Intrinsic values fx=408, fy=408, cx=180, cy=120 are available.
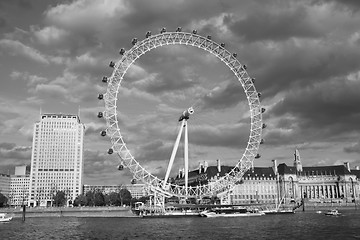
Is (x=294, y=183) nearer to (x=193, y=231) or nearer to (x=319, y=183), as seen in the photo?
(x=319, y=183)

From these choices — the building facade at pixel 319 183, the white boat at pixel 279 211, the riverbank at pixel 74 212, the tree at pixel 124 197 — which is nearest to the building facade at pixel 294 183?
the building facade at pixel 319 183

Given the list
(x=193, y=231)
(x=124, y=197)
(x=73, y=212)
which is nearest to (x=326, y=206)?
(x=124, y=197)

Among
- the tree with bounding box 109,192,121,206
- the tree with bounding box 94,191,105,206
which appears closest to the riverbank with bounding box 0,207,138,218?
the tree with bounding box 94,191,105,206

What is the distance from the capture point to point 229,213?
10138 cm

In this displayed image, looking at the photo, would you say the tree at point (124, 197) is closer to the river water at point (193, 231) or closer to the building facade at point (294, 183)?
the building facade at point (294, 183)

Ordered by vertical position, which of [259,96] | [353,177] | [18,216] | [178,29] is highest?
[178,29]

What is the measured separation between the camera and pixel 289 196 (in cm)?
16738

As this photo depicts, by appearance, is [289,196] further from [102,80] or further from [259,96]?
[102,80]

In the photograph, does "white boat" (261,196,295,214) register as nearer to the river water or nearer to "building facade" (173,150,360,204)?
"building facade" (173,150,360,204)

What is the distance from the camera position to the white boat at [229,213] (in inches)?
3841

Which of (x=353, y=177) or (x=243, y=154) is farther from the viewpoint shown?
(x=353, y=177)

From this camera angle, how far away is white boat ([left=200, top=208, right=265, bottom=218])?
3841 inches

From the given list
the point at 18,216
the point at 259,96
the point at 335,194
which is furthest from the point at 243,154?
the point at 335,194

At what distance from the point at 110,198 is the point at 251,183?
179 feet
